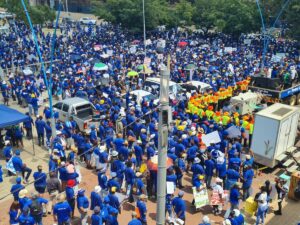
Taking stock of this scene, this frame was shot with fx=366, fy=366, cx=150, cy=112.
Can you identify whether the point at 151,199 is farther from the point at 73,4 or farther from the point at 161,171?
the point at 73,4

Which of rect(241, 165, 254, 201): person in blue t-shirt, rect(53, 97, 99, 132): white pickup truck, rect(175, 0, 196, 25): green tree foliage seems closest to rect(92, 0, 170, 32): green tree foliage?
rect(175, 0, 196, 25): green tree foliage

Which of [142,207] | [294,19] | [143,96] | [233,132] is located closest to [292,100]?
[143,96]

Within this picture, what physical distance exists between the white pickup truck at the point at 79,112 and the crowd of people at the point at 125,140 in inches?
16.0

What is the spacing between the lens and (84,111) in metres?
18.0

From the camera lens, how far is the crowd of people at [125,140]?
10164 millimetres

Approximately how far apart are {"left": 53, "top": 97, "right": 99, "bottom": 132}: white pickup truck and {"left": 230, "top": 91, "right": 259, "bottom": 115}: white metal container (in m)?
7.39

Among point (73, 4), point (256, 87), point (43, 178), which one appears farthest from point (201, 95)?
point (73, 4)

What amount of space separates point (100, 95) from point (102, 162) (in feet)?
30.1

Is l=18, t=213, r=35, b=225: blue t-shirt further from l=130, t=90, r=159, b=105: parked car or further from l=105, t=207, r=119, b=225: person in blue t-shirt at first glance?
l=130, t=90, r=159, b=105: parked car

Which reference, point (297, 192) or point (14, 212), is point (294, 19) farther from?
point (14, 212)

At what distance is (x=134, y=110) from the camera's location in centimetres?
1781

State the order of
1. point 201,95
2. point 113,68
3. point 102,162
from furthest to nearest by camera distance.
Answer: point 113,68
point 201,95
point 102,162

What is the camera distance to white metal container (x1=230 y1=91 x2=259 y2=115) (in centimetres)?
1947

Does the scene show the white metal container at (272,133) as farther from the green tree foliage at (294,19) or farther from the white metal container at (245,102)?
the green tree foliage at (294,19)
